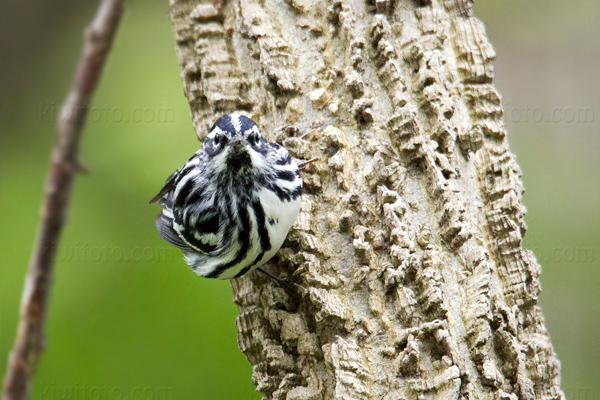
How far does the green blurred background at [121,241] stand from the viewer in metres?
3.01

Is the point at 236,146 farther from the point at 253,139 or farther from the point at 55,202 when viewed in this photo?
the point at 55,202

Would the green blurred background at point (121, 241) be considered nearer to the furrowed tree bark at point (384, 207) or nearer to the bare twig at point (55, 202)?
the furrowed tree bark at point (384, 207)

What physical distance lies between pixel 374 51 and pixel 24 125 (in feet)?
5.86

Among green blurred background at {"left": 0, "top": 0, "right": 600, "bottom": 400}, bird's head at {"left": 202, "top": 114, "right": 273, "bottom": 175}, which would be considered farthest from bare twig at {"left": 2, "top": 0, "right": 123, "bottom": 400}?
green blurred background at {"left": 0, "top": 0, "right": 600, "bottom": 400}

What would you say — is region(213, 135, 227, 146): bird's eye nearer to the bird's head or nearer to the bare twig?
the bird's head

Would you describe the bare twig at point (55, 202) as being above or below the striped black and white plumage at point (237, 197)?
below

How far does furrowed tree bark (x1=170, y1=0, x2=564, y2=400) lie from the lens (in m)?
2.07

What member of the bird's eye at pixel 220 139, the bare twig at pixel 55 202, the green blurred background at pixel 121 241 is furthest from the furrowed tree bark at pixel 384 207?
the bare twig at pixel 55 202

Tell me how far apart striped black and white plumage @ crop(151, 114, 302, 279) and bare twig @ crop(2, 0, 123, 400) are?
→ 105 centimetres

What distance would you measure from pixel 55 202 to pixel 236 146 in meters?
1.19

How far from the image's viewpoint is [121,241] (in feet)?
10.4

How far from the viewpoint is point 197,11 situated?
2805mm

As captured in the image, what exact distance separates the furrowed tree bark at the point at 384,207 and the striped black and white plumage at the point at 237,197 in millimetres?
135

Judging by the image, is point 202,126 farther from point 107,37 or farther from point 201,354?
point 107,37
